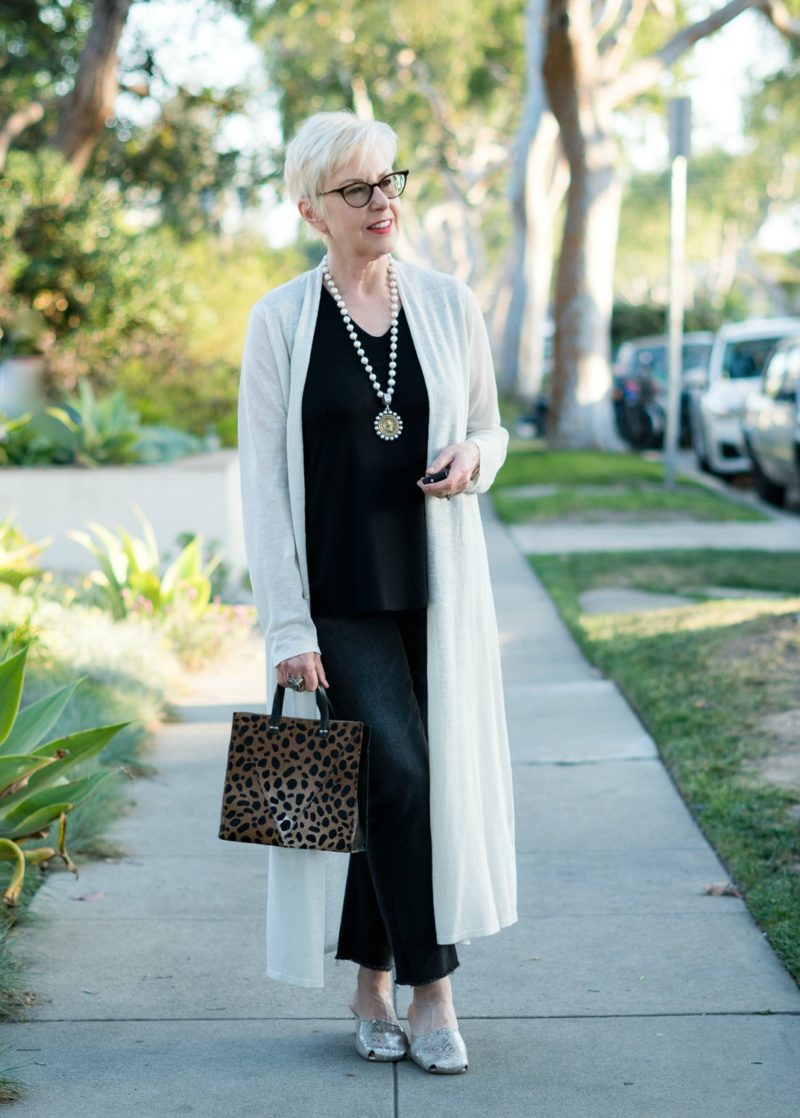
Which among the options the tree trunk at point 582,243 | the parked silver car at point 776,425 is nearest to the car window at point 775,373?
the parked silver car at point 776,425

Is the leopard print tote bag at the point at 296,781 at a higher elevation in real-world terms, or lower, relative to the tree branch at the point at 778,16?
lower

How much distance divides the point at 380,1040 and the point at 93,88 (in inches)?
490

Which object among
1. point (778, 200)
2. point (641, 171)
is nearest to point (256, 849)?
point (778, 200)

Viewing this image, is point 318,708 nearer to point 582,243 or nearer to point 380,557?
point 380,557

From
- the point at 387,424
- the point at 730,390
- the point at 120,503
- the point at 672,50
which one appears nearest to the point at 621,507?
the point at 730,390

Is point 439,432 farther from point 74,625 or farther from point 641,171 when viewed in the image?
point 641,171

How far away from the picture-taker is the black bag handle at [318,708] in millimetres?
3316

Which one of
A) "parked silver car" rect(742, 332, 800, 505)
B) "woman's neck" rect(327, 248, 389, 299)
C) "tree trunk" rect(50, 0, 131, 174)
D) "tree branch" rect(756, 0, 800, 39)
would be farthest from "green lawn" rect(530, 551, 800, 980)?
"tree branch" rect(756, 0, 800, 39)

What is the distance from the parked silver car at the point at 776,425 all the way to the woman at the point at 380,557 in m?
11.5

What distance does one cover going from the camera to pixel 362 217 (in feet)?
11.0

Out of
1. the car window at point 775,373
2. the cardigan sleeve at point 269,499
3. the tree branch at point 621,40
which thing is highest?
the tree branch at point 621,40

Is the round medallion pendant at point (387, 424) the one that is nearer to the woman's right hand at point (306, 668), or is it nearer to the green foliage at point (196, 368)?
the woman's right hand at point (306, 668)

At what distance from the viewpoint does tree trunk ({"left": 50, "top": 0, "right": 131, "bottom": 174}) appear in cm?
1420

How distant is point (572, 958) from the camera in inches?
166
